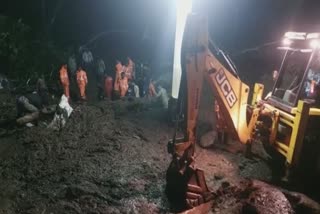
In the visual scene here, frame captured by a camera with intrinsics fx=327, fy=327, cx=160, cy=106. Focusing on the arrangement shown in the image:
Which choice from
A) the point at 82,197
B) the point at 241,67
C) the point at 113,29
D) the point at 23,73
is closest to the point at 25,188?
the point at 82,197

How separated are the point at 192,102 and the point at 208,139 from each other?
290cm

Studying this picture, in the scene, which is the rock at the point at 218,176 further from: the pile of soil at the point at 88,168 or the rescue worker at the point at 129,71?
the rescue worker at the point at 129,71

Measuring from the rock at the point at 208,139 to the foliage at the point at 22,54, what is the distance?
8.90 meters

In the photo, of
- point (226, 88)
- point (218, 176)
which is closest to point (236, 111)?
point (226, 88)

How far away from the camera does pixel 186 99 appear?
4.40 m

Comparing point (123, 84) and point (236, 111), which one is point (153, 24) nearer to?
point (123, 84)

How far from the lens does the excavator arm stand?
4.21m

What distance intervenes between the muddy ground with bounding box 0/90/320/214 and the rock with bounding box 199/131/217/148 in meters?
0.12

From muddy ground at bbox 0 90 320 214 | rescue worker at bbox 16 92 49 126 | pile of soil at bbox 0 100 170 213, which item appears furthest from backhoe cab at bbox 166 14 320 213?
rescue worker at bbox 16 92 49 126

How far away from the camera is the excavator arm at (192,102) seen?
13.8 ft

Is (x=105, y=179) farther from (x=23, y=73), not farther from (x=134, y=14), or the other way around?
(x=134, y=14)

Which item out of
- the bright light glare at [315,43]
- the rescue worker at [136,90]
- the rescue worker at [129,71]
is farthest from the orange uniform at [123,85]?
the bright light glare at [315,43]

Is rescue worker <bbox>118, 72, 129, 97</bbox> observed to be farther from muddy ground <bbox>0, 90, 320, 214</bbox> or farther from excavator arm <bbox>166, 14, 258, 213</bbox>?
excavator arm <bbox>166, 14, 258, 213</bbox>

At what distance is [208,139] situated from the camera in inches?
281
